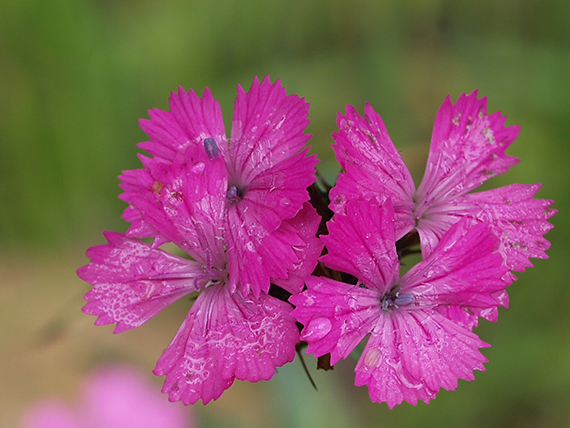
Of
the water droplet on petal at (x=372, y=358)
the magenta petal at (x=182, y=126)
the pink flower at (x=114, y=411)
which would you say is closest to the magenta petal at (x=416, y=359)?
the water droplet on petal at (x=372, y=358)

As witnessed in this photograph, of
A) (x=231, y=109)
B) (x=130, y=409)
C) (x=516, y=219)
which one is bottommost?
(x=130, y=409)

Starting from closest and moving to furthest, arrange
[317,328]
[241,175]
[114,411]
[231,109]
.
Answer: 1. [317,328]
2. [241,175]
3. [114,411]
4. [231,109]

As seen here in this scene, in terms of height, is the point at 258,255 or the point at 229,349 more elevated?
the point at 258,255

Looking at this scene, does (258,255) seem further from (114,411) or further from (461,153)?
(114,411)

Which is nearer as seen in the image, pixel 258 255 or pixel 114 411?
pixel 258 255

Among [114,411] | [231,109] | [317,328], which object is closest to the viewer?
[317,328]

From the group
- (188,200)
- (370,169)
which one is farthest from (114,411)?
(370,169)
